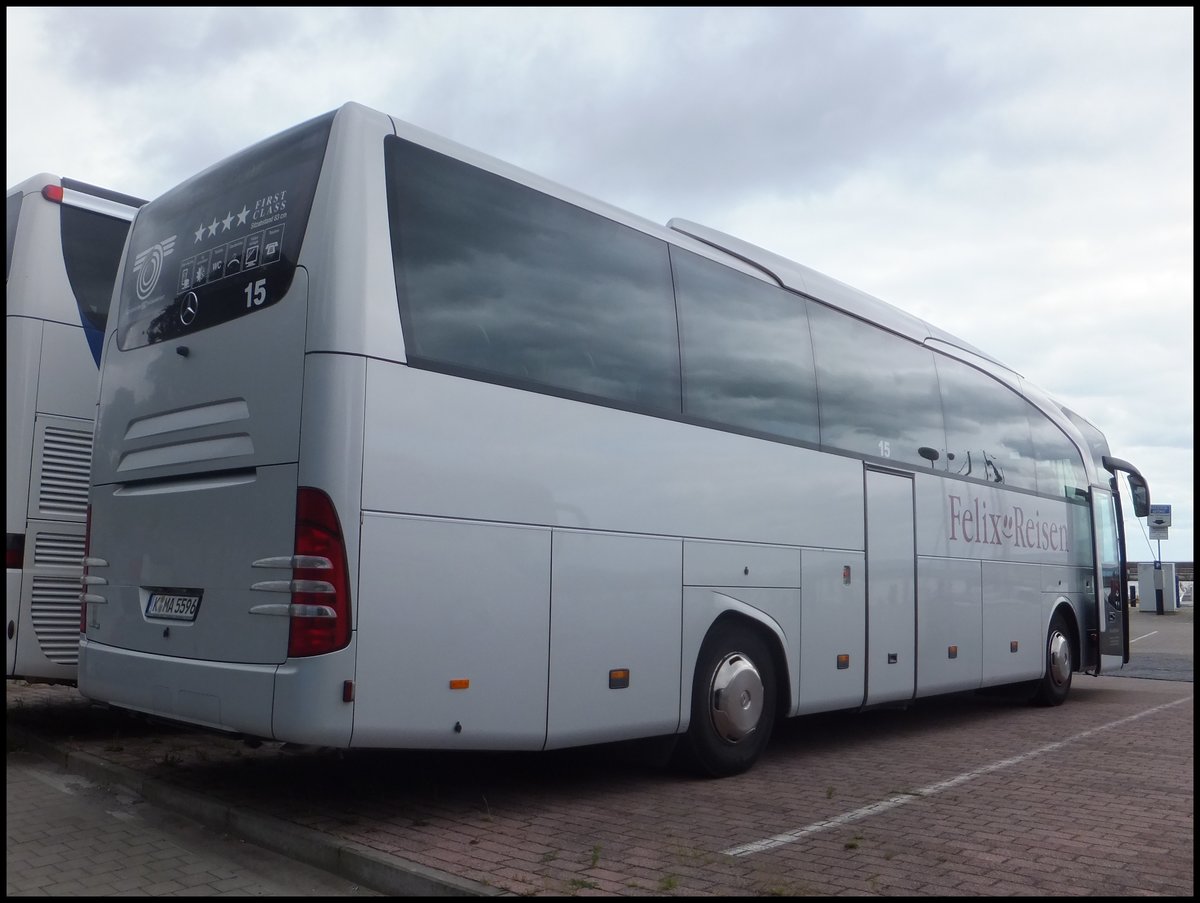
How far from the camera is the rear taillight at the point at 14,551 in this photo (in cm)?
773

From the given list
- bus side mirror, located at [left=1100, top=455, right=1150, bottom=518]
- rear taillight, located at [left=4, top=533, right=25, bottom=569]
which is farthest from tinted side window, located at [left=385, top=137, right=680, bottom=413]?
bus side mirror, located at [left=1100, top=455, right=1150, bottom=518]


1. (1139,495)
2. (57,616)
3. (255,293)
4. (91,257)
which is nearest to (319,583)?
(255,293)

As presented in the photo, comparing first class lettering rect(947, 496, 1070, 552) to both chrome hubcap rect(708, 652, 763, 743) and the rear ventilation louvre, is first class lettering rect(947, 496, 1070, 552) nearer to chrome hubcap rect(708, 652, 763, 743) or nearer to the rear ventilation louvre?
chrome hubcap rect(708, 652, 763, 743)

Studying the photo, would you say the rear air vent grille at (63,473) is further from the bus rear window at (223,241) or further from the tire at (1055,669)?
the tire at (1055,669)

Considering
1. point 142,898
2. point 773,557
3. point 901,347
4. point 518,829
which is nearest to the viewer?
point 142,898

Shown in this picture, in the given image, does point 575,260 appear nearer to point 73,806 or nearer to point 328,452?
point 328,452

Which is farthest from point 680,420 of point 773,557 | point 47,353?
point 47,353

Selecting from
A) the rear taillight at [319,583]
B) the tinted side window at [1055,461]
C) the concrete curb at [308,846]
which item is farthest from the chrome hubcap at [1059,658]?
the rear taillight at [319,583]

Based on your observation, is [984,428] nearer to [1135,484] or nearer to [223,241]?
[1135,484]

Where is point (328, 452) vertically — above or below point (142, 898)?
above

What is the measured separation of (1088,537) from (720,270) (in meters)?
7.69

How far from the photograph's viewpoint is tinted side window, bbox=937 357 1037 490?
10.8 metres

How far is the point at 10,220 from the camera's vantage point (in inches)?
329

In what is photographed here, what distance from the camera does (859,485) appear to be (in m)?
9.05
